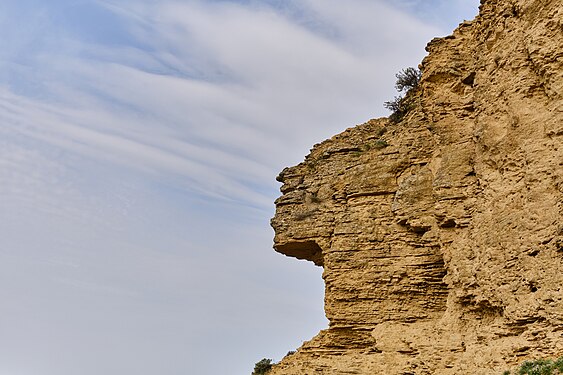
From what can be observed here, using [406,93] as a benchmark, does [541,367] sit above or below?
below

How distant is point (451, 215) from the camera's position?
17.5 m

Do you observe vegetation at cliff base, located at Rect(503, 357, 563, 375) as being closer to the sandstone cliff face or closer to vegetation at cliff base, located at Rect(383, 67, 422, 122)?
the sandstone cliff face

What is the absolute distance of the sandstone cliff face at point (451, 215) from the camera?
543 inches

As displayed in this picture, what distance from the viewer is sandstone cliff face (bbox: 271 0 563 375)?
1379 cm

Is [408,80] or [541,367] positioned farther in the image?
[408,80]

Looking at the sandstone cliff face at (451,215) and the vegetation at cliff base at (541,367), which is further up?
the sandstone cliff face at (451,215)

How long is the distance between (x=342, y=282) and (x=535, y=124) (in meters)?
8.02

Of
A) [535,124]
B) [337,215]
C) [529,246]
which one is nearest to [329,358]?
[337,215]

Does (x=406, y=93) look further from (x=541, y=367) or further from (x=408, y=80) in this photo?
(x=541, y=367)

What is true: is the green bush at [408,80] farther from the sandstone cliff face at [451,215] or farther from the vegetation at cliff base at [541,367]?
the vegetation at cliff base at [541,367]

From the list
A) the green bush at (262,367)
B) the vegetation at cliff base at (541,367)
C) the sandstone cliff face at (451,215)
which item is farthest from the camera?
the green bush at (262,367)

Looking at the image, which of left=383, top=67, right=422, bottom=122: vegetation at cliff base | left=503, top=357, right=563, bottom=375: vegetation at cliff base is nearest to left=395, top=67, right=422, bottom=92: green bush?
left=383, top=67, right=422, bottom=122: vegetation at cliff base

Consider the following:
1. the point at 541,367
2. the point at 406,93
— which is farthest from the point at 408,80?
the point at 541,367

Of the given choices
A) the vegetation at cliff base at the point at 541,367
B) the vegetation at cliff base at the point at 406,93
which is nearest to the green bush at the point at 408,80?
the vegetation at cliff base at the point at 406,93
